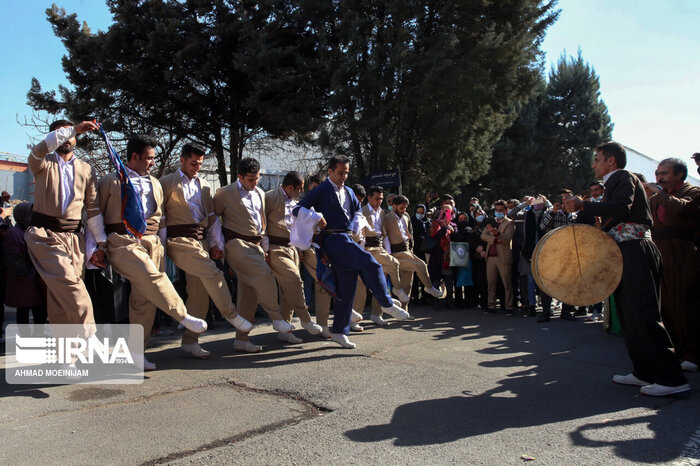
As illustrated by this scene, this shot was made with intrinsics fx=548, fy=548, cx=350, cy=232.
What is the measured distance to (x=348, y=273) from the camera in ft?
20.0

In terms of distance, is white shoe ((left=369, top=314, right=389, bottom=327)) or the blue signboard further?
the blue signboard

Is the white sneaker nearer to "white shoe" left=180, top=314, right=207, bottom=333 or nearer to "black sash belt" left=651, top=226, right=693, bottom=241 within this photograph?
"white shoe" left=180, top=314, right=207, bottom=333

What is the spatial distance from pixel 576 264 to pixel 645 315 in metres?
0.65

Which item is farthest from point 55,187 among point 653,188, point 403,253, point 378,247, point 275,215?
point 653,188

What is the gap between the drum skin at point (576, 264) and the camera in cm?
449

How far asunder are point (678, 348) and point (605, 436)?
2.65m

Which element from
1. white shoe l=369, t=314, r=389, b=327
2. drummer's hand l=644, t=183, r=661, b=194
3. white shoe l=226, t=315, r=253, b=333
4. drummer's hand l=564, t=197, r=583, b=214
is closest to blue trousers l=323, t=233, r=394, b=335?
white shoe l=226, t=315, r=253, b=333

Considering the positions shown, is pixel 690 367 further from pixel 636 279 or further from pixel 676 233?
pixel 636 279

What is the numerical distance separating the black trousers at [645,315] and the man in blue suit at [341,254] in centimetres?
237

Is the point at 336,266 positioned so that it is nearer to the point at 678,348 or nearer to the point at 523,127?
the point at 678,348

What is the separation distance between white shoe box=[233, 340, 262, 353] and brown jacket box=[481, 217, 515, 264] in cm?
490

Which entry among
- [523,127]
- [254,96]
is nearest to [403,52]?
[254,96]

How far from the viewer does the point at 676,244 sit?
5.51m

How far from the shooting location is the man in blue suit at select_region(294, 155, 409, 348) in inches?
235
